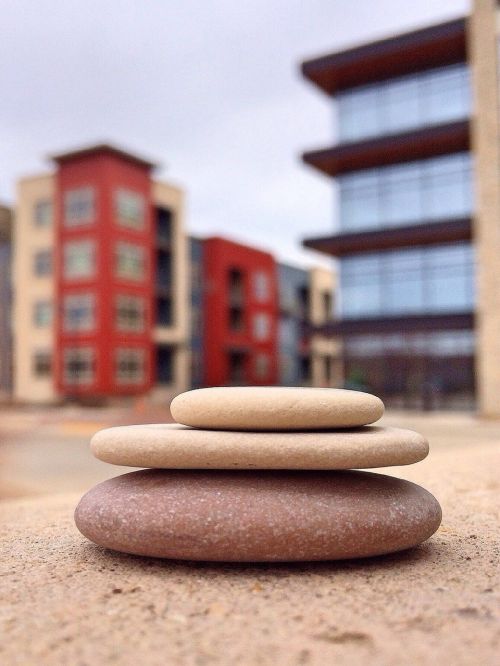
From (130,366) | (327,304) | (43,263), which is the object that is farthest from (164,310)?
(327,304)

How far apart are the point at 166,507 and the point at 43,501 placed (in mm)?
5305

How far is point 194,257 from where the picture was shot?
59.9 meters

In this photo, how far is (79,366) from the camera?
46.8m

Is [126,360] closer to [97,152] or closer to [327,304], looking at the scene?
[97,152]

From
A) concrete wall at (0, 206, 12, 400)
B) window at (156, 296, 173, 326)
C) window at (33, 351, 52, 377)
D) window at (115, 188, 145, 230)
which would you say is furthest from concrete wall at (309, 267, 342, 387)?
window at (33, 351, 52, 377)

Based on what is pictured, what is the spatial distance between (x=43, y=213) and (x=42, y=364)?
35.6ft

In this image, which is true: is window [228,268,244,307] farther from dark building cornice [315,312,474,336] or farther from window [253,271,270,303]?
dark building cornice [315,312,474,336]

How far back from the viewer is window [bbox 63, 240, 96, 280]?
46844 millimetres

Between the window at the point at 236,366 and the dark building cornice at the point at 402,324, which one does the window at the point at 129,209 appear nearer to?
the window at the point at 236,366

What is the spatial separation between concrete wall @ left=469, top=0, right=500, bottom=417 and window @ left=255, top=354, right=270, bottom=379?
36.9 meters

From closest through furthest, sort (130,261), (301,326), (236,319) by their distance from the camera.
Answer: (130,261)
(236,319)
(301,326)

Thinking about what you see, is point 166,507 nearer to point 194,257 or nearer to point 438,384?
point 438,384

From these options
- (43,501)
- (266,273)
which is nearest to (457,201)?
(43,501)

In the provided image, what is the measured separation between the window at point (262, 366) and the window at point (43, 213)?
24.7 m
